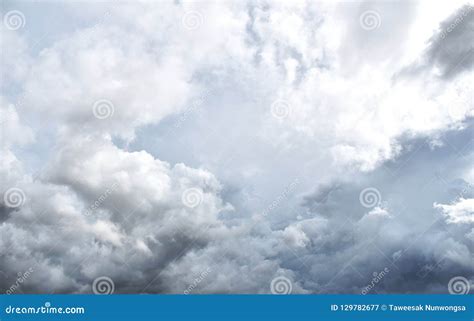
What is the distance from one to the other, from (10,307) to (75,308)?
15.9 feet

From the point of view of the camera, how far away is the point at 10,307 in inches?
1294

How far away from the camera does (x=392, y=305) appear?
111ft

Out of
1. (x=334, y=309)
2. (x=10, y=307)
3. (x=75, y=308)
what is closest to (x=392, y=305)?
(x=334, y=309)

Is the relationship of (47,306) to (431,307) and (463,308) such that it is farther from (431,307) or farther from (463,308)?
(463,308)

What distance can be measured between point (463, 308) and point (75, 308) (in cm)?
3058

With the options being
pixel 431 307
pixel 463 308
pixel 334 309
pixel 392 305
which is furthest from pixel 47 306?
pixel 463 308

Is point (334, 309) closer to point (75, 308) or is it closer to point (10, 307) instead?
point (75, 308)

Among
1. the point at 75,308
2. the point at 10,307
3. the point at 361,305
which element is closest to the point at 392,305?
the point at 361,305

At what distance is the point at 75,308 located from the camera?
3322cm

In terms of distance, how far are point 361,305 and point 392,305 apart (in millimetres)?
2394

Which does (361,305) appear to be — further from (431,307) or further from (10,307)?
(10,307)

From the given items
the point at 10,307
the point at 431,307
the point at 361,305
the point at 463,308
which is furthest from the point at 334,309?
the point at 10,307

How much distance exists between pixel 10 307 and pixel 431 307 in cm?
3263

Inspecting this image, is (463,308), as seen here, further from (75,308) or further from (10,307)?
(10,307)
